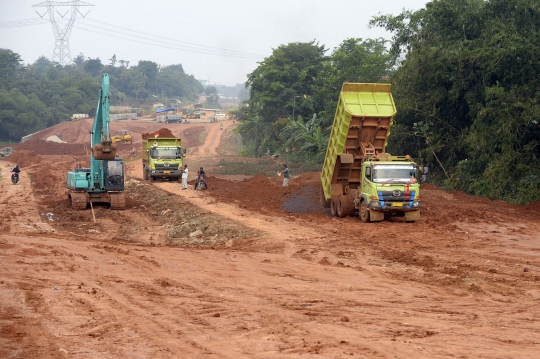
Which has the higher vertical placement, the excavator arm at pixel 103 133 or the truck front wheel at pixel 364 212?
the excavator arm at pixel 103 133

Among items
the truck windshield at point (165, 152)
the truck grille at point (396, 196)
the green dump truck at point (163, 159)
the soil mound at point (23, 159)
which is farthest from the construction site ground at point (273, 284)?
the soil mound at point (23, 159)

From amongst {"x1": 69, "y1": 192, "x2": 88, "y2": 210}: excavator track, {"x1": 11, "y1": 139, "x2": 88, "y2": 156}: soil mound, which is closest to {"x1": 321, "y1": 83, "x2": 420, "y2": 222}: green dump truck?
{"x1": 69, "y1": 192, "x2": 88, "y2": 210}: excavator track

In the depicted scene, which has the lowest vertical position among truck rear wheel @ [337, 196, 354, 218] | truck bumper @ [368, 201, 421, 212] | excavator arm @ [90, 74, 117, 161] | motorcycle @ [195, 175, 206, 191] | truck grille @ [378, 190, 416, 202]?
motorcycle @ [195, 175, 206, 191]

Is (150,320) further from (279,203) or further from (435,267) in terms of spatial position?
(279,203)

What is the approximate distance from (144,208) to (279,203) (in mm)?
6383

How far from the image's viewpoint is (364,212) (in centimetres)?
2334

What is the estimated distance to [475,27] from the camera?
37125 millimetres

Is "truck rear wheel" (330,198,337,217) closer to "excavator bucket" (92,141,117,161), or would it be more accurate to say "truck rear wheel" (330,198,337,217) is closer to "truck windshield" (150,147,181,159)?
"excavator bucket" (92,141,117,161)

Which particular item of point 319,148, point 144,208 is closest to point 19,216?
point 144,208

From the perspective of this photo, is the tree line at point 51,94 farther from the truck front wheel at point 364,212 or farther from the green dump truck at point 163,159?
the truck front wheel at point 364,212

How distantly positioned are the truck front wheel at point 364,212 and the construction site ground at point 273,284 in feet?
1.13

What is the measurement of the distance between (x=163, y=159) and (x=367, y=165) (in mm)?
21102

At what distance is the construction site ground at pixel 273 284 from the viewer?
30.3 ft

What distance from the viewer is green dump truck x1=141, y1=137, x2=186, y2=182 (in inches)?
1629
